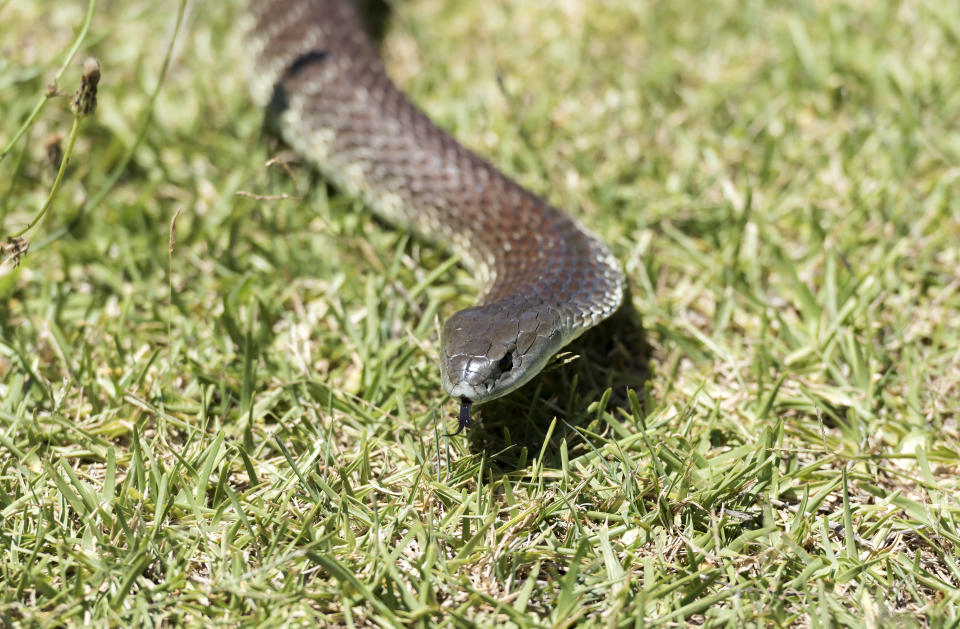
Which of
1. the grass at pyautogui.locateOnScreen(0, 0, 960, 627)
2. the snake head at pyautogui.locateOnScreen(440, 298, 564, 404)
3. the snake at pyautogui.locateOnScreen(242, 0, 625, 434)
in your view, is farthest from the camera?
the snake at pyautogui.locateOnScreen(242, 0, 625, 434)

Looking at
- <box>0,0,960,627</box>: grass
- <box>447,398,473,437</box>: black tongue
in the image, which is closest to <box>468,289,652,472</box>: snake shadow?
<box>0,0,960,627</box>: grass

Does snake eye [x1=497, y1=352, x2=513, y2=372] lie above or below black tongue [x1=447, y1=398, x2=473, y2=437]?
above

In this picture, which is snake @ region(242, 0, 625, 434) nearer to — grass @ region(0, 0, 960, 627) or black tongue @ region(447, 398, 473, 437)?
black tongue @ region(447, 398, 473, 437)

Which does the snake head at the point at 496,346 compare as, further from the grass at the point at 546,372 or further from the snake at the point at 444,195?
the grass at the point at 546,372

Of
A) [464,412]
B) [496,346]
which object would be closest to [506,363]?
[496,346]

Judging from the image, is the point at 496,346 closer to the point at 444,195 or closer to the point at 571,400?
the point at 571,400

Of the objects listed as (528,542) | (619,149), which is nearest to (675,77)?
(619,149)

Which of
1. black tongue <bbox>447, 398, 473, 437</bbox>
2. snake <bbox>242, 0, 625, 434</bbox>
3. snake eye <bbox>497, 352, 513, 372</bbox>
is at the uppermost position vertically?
snake <bbox>242, 0, 625, 434</bbox>

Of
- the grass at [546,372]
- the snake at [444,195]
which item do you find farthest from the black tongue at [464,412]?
the grass at [546,372]
